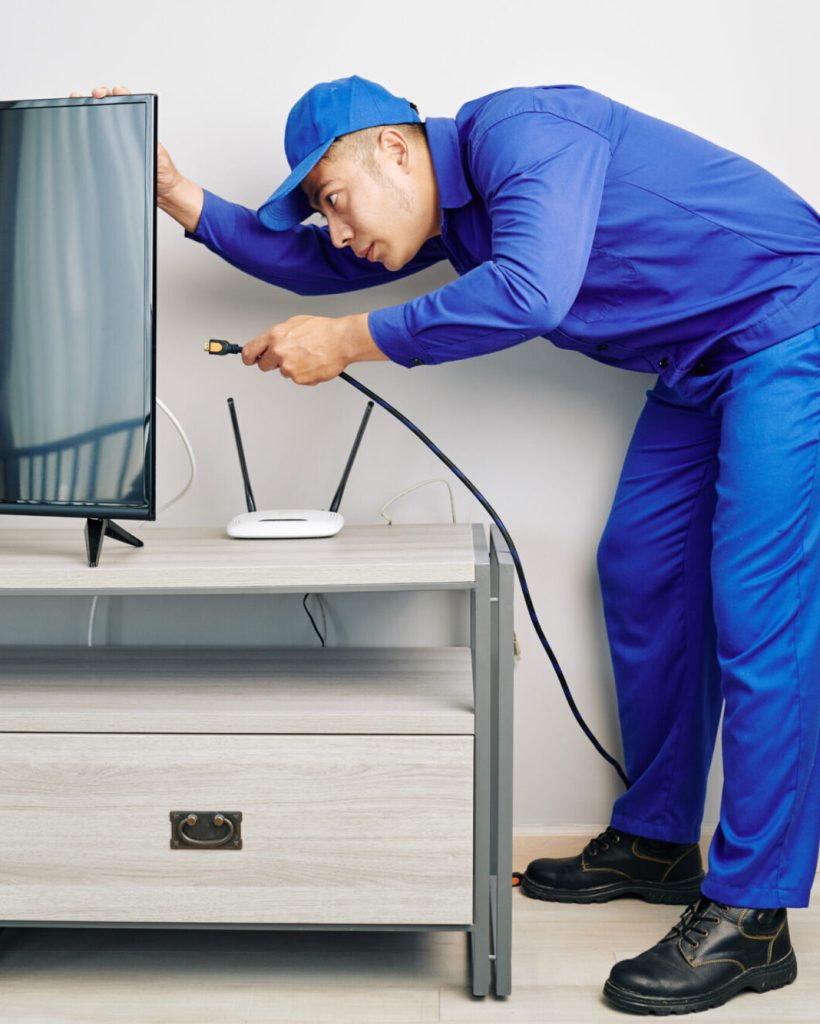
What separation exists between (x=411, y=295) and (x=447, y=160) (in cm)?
35

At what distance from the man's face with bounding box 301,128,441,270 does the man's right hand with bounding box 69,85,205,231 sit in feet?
0.69

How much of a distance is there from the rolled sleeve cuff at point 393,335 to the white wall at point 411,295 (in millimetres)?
455

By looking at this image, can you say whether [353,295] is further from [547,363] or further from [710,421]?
[710,421]

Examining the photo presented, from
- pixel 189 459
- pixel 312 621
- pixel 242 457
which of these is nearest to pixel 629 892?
pixel 312 621

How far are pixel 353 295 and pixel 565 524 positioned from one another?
529 mm

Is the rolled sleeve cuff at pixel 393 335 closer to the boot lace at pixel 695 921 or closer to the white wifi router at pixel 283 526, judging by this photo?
the white wifi router at pixel 283 526

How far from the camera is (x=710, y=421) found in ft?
5.57

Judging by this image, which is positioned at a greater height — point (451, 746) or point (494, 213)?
point (494, 213)

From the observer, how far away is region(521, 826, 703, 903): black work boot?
1768mm

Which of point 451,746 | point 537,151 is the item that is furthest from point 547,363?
point 451,746

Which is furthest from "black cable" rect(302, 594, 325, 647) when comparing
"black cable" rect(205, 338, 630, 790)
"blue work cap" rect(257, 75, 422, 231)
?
"blue work cap" rect(257, 75, 422, 231)

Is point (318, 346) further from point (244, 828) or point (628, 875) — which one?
point (628, 875)

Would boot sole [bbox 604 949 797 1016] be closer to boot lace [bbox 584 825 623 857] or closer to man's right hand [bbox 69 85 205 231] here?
boot lace [bbox 584 825 623 857]

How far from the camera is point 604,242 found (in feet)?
5.04
